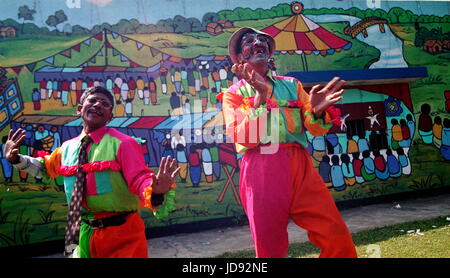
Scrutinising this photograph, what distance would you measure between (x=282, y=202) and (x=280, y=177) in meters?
0.17

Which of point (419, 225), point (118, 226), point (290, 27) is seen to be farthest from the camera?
point (290, 27)

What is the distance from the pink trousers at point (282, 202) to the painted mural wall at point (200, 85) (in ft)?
11.4

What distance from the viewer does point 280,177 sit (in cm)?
276

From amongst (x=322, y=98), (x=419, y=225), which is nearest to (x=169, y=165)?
(x=322, y=98)

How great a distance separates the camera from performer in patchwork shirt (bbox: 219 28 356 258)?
2.68 m

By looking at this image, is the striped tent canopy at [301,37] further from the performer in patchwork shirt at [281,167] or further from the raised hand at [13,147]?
the raised hand at [13,147]

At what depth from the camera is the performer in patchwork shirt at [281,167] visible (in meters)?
2.68

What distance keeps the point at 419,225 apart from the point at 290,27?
3.67m

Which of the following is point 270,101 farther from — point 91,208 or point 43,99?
point 43,99

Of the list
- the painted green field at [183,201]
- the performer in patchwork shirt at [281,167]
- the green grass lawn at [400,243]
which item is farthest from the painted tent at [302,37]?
the performer in patchwork shirt at [281,167]

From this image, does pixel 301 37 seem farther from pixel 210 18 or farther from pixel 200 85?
pixel 200 85

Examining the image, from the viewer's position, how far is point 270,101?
2824 millimetres

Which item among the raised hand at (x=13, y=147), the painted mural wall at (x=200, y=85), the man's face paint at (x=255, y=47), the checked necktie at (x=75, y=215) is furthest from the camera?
the painted mural wall at (x=200, y=85)

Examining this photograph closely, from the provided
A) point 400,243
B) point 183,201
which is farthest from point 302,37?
point 400,243
